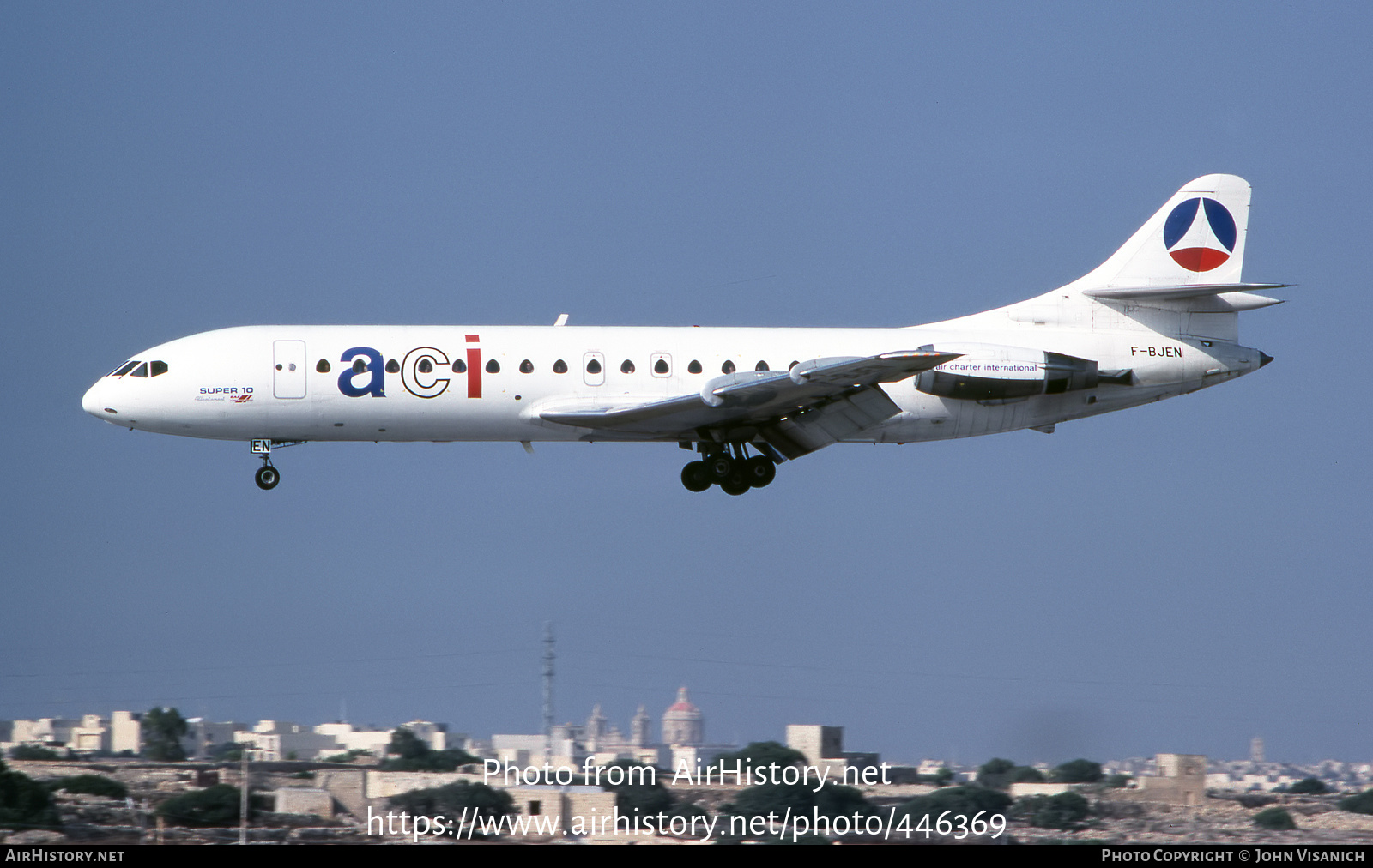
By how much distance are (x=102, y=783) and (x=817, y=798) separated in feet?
48.5

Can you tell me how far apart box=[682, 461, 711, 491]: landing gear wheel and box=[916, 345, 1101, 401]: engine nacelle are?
5135 millimetres

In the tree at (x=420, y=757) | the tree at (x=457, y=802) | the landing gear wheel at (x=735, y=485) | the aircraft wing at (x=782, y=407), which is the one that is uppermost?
the aircraft wing at (x=782, y=407)

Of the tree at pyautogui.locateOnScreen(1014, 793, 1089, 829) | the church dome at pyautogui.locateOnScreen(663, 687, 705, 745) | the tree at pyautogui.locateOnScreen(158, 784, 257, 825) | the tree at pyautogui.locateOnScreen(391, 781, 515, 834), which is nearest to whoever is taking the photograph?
the tree at pyautogui.locateOnScreen(158, 784, 257, 825)

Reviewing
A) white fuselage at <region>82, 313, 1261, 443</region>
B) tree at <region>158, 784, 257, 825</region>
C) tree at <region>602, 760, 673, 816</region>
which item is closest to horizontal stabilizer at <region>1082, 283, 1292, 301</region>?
white fuselage at <region>82, 313, 1261, 443</region>

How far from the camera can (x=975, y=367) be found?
33781 mm

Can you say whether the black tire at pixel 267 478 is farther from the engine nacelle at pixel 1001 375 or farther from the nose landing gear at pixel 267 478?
the engine nacelle at pixel 1001 375

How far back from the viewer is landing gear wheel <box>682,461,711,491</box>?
3525cm

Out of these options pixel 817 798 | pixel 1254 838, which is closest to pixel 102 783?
pixel 817 798

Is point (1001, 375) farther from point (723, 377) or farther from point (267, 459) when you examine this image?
point (267, 459)

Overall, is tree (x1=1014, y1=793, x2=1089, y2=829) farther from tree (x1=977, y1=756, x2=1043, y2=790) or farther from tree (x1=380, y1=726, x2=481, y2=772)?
tree (x1=380, y1=726, x2=481, y2=772)

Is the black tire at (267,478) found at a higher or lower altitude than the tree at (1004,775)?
higher

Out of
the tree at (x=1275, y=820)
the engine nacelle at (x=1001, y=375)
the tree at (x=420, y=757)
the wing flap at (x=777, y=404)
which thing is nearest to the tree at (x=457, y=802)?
the tree at (x=420, y=757)

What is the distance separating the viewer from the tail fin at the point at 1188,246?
120 feet

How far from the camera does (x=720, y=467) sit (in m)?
35.1
